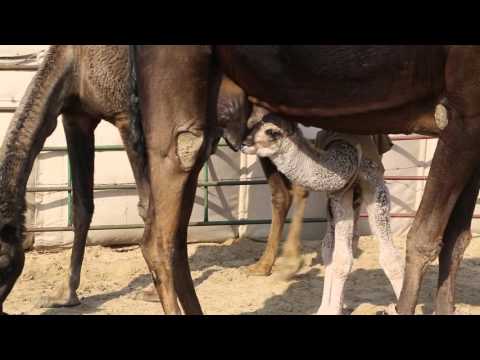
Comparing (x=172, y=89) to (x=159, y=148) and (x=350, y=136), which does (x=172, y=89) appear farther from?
(x=350, y=136)

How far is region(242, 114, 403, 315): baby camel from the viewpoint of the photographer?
12.1ft

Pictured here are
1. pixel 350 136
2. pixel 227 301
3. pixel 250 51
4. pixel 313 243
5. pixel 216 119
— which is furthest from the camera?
pixel 313 243

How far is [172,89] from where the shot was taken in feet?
10.5

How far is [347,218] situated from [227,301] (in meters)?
1.31


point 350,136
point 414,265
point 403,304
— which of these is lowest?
point 403,304

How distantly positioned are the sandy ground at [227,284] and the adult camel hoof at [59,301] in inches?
2.0

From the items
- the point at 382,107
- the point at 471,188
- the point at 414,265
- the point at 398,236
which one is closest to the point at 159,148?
the point at 382,107

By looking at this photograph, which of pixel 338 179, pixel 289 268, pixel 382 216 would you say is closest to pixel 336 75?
pixel 338 179

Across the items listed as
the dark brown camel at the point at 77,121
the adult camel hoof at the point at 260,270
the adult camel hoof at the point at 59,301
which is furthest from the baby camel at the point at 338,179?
the adult camel hoof at the point at 59,301

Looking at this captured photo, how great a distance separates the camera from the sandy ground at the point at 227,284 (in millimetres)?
4562

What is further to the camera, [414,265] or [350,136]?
[350,136]

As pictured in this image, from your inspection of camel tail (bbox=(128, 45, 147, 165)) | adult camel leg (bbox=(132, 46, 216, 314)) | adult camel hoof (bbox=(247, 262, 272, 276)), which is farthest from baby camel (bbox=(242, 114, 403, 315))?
adult camel hoof (bbox=(247, 262, 272, 276))

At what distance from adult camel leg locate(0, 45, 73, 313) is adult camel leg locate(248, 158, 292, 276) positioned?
211 centimetres

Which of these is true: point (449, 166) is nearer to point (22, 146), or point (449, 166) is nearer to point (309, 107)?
point (309, 107)
